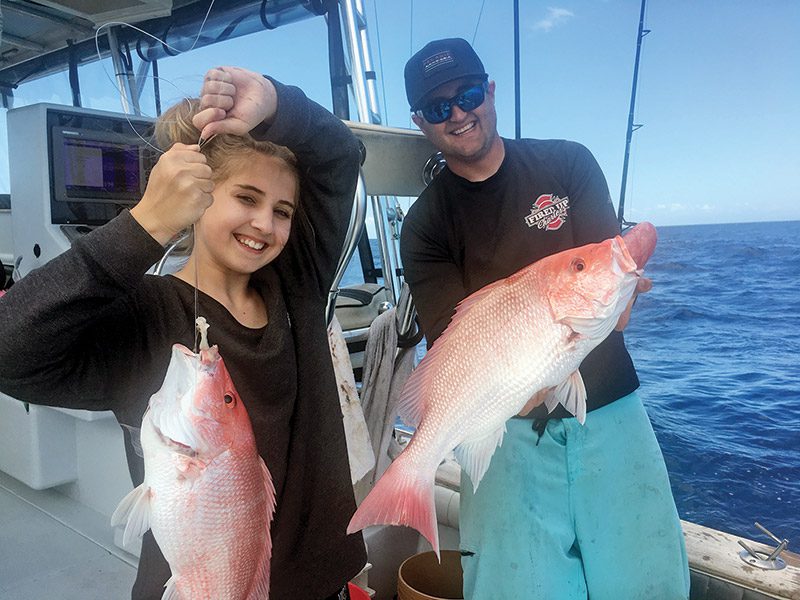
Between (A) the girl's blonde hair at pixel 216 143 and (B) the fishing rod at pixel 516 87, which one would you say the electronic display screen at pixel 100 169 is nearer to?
(A) the girl's blonde hair at pixel 216 143

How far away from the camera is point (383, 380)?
2674 mm

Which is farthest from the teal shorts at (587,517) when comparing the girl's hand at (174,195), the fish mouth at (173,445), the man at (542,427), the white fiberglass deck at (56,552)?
the white fiberglass deck at (56,552)

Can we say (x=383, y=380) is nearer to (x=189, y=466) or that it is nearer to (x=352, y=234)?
(x=352, y=234)

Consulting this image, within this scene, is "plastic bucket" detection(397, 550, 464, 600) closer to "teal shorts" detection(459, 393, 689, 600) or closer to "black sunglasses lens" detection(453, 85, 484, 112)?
"teal shorts" detection(459, 393, 689, 600)

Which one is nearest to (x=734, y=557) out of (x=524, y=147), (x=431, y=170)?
(x=524, y=147)

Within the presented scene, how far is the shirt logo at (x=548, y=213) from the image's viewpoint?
198cm

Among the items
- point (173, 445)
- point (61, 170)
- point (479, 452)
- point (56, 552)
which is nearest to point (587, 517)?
point (479, 452)

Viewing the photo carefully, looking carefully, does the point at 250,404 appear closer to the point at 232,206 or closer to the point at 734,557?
the point at 232,206

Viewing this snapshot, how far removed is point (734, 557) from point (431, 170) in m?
1.80

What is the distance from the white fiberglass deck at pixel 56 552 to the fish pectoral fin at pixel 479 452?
5.48 feet

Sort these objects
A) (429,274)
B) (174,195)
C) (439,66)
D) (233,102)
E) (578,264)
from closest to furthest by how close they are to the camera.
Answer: (174,195) → (233,102) → (578,264) → (439,66) → (429,274)

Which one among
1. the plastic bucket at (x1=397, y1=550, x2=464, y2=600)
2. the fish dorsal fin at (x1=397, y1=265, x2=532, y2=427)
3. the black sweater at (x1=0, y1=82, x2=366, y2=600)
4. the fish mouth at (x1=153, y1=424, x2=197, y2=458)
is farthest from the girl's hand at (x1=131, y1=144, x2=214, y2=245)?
the plastic bucket at (x1=397, y1=550, x2=464, y2=600)

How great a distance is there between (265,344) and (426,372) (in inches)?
15.4

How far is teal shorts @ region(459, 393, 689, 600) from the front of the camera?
1.90 meters
